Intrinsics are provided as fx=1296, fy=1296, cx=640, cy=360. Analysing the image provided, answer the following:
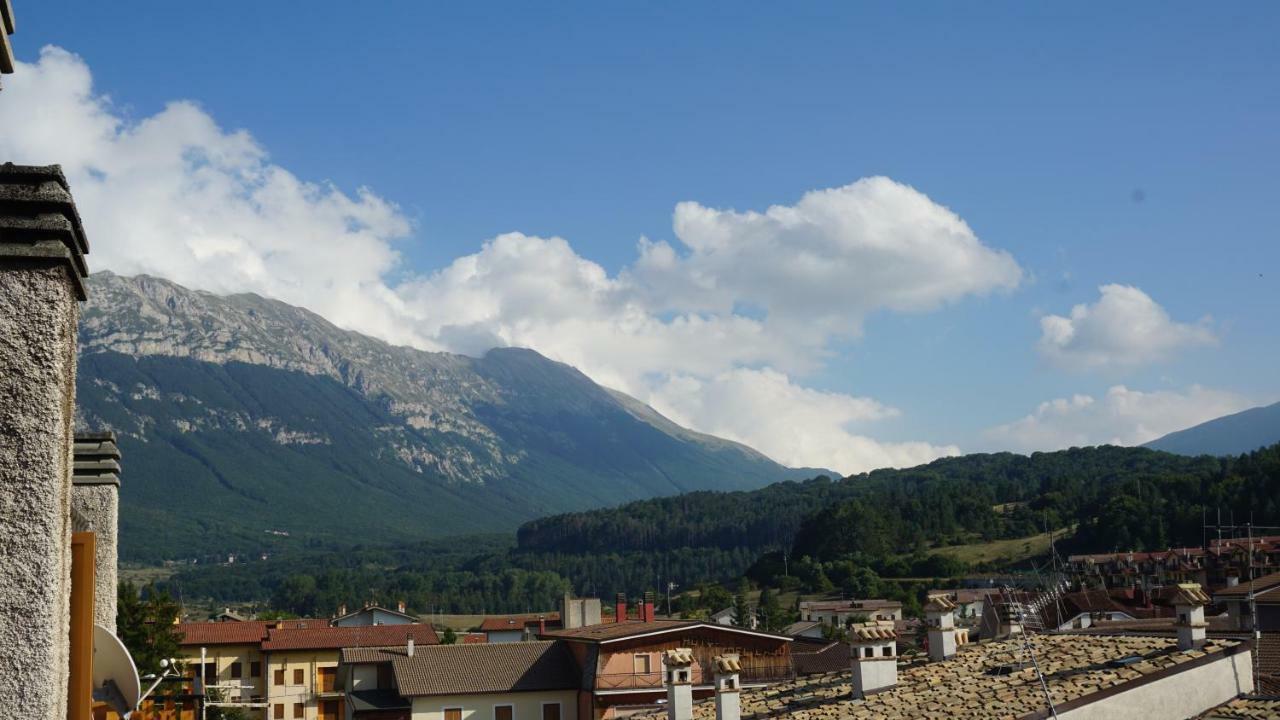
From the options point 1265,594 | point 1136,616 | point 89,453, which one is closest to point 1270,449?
point 1136,616

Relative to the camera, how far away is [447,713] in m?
43.0

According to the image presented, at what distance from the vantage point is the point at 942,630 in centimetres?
2739

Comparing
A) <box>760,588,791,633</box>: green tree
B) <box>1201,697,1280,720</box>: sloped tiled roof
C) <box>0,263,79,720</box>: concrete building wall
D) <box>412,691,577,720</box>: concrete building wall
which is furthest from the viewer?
<box>760,588,791,633</box>: green tree

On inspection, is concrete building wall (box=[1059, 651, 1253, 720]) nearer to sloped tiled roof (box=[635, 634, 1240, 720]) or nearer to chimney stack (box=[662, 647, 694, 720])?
sloped tiled roof (box=[635, 634, 1240, 720])

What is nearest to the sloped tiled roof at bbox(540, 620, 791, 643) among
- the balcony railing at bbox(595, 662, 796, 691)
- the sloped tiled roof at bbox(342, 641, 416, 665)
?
the balcony railing at bbox(595, 662, 796, 691)

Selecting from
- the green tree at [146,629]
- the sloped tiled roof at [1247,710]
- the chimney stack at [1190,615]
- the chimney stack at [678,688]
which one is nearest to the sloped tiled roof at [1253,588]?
the chimney stack at [1190,615]

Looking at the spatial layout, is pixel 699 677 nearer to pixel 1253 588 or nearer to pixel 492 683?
pixel 492 683

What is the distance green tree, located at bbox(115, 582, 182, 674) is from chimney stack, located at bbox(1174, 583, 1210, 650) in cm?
3010

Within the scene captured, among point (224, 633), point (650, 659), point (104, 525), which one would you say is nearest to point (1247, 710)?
point (104, 525)

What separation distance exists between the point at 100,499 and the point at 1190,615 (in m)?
17.2

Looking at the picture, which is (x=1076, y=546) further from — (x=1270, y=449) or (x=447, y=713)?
(x=447, y=713)

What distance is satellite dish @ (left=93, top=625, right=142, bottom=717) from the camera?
1116cm

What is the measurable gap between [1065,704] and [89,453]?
13.8 meters

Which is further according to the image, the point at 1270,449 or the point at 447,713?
the point at 1270,449
